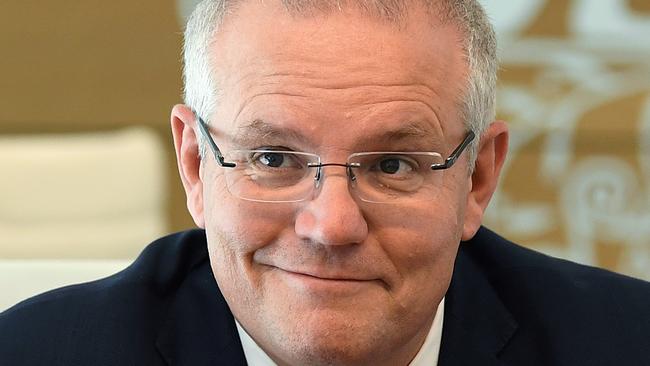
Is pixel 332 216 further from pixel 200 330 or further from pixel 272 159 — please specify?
pixel 200 330

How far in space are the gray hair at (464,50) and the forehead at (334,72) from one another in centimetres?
3

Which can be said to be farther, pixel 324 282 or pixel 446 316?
pixel 446 316

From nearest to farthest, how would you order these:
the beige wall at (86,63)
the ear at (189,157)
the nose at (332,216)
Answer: the nose at (332,216), the ear at (189,157), the beige wall at (86,63)

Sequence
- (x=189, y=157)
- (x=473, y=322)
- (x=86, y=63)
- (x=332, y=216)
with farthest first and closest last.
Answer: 1. (x=86, y=63)
2. (x=473, y=322)
3. (x=189, y=157)
4. (x=332, y=216)

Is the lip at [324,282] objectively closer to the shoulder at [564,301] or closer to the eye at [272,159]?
the eye at [272,159]

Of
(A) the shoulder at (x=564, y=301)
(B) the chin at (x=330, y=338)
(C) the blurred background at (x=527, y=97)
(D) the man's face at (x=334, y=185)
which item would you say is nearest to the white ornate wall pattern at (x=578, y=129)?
(C) the blurred background at (x=527, y=97)

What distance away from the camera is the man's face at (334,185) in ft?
4.61

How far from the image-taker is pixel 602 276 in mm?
1941

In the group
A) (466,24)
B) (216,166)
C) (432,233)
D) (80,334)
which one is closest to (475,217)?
(432,233)

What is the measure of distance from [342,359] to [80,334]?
46 cm

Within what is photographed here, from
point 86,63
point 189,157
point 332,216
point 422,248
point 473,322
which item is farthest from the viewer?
point 86,63

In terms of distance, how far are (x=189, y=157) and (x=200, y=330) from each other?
11.3 inches

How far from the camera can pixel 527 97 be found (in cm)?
395

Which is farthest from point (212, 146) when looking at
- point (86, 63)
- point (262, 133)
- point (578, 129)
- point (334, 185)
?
point (578, 129)
